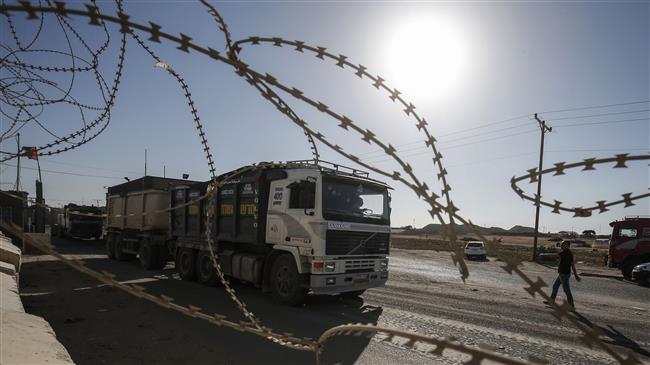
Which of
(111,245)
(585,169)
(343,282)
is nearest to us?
(585,169)

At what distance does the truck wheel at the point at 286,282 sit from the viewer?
9.38 meters

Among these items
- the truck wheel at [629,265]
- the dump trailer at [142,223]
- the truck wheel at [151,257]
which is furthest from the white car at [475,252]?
the truck wheel at [151,257]

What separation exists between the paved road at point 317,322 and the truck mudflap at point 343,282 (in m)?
0.43

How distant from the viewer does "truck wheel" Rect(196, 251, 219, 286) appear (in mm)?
12188

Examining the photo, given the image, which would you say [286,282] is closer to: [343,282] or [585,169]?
[343,282]

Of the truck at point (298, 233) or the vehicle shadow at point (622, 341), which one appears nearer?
the vehicle shadow at point (622, 341)

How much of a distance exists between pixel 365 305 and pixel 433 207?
8.60 m

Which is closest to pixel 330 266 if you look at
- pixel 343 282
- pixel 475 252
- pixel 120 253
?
pixel 343 282

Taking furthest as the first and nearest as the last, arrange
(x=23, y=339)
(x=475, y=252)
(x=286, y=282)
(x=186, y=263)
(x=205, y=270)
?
(x=475, y=252), (x=186, y=263), (x=205, y=270), (x=286, y=282), (x=23, y=339)

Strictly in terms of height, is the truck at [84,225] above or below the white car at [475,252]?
above

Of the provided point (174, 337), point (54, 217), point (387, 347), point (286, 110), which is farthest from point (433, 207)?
point (54, 217)

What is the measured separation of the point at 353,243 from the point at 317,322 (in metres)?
2.38

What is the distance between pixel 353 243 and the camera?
9.88 metres

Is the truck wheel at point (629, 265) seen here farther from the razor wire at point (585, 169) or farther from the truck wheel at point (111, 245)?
the truck wheel at point (111, 245)
